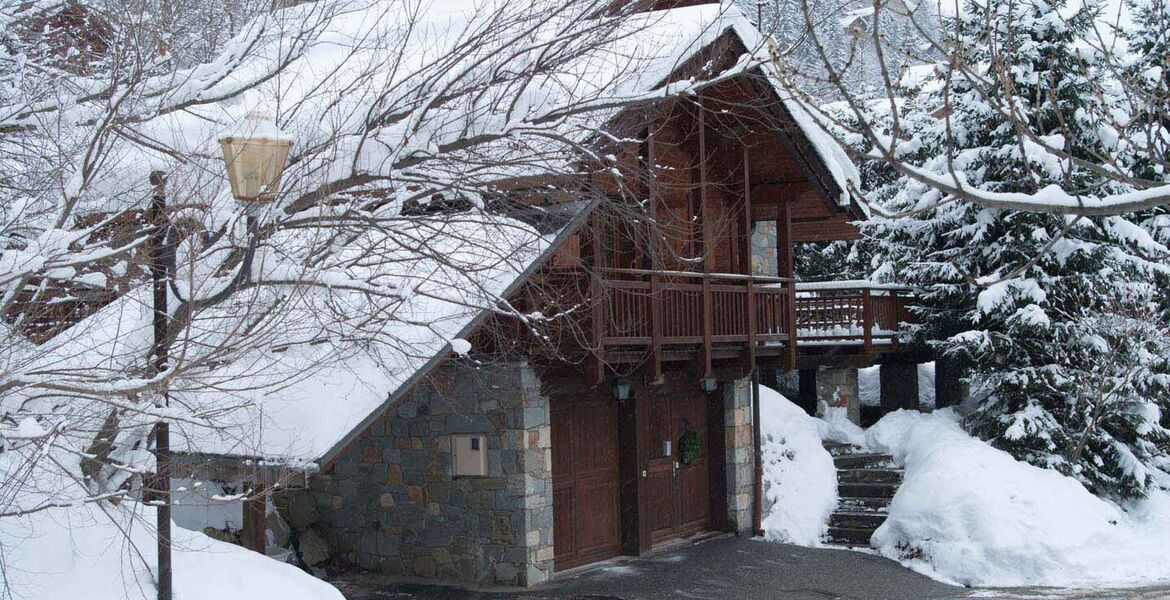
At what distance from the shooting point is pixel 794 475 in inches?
649

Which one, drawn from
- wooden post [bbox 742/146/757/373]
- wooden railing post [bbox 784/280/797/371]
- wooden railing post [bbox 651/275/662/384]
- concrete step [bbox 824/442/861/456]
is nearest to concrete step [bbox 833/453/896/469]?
concrete step [bbox 824/442/861/456]

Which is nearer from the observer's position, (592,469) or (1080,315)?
(592,469)

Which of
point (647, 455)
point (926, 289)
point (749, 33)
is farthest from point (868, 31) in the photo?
point (926, 289)

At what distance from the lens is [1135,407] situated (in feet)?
53.3

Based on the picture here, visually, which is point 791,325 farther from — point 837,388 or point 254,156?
point 254,156

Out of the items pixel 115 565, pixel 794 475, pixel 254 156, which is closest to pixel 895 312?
pixel 794 475

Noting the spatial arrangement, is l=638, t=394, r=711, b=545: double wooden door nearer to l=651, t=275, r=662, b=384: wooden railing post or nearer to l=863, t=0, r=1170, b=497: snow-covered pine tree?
l=651, t=275, r=662, b=384: wooden railing post

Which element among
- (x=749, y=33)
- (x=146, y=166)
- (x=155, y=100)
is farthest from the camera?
(x=749, y=33)

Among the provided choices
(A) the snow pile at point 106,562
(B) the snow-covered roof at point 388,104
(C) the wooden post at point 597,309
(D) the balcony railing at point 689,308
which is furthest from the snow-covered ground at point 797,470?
(A) the snow pile at point 106,562

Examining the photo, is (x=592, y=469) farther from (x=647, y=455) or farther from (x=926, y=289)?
(x=926, y=289)

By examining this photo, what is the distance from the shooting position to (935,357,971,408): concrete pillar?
62.1 feet

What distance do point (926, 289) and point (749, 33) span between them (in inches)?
295

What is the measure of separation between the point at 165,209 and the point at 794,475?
1198 centimetres

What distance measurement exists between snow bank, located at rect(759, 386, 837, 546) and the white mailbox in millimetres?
5245
